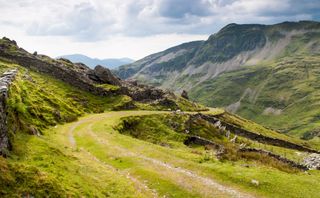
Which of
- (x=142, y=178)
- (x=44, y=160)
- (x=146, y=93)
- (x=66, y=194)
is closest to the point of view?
(x=66, y=194)

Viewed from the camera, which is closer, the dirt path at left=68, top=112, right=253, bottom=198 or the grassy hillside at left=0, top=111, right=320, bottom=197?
the grassy hillside at left=0, top=111, right=320, bottom=197

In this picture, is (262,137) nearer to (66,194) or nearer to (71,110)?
(71,110)

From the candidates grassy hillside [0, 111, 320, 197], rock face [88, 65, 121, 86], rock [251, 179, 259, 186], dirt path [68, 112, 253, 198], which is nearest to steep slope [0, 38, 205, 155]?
rock face [88, 65, 121, 86]

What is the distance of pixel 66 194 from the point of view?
23.2 metres

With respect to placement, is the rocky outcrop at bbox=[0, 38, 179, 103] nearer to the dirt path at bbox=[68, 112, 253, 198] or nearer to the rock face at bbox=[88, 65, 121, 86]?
the rock face at bbox=[88, 65, 121, 86]

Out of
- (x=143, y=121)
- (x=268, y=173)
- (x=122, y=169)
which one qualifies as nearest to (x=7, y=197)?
(x=122, y=169)

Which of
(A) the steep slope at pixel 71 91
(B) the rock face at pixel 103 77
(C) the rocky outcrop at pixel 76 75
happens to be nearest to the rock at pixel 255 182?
(A) the steep slope at pixel 71 91

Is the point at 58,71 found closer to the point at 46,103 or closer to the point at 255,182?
the point at 46,103

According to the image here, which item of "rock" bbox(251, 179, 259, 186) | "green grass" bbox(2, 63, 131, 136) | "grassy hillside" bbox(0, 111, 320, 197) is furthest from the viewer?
"green grass" bbox(2, 63, 131, 136)

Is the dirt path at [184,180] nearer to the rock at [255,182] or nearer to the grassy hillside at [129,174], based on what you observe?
the grassy hillside at [129,174]

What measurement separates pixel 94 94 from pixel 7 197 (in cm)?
10871

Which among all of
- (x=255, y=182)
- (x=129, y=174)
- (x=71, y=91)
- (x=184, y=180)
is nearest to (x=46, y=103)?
(x=71, y=91)

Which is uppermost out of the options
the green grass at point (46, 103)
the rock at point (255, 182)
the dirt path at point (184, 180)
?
the green grass at point (46, 103)

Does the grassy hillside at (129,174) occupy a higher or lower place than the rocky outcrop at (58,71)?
lower
